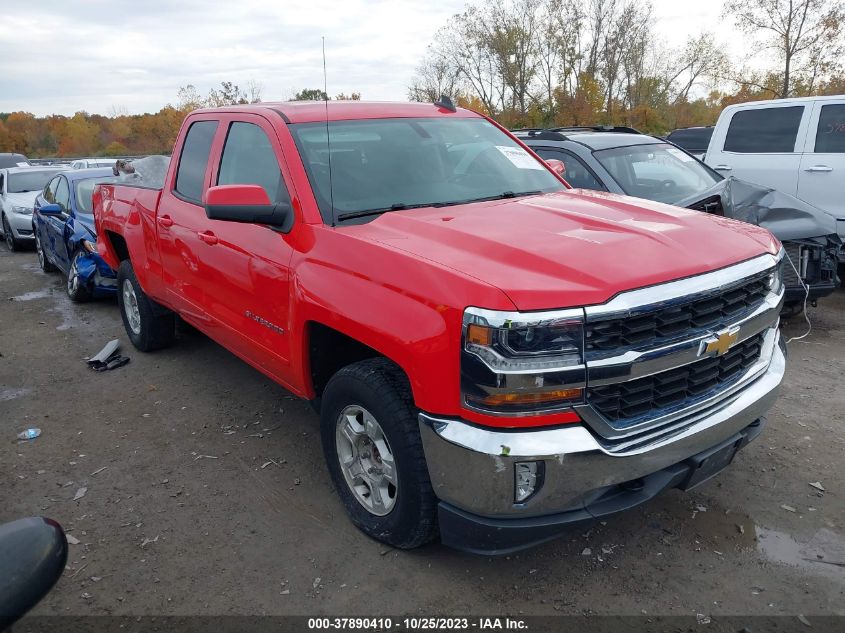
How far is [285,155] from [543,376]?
1.92 meters

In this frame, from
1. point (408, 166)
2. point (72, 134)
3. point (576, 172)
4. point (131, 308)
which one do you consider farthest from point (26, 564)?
point (72, 134)

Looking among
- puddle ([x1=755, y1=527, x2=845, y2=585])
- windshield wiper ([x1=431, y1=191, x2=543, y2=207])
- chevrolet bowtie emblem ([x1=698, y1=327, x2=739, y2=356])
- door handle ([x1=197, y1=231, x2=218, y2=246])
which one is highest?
windshield wiper ([x1=431, y1=191, x2=543, y2=207])

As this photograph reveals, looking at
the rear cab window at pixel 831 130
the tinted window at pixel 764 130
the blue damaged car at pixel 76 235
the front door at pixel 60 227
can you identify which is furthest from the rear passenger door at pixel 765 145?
the front door at pixel 60 227

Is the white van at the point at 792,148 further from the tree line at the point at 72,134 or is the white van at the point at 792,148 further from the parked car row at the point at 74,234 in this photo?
the tree line at the point at 72,134

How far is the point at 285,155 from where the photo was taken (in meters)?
3.51

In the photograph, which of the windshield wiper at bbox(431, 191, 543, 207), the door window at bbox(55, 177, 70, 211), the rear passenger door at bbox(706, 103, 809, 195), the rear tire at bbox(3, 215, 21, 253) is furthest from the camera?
the rear tire at bbox(3, 215, 21, 253)

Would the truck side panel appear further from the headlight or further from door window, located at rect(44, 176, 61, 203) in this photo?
door window, located at rect(44, 176, 61, 203)

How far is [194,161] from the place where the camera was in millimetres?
4578

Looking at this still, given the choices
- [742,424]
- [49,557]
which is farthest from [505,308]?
[49,557]

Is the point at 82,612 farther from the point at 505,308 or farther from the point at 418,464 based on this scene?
the point at 505,308

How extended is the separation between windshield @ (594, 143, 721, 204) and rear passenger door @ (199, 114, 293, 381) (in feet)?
11.2

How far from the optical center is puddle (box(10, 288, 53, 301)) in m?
8.77

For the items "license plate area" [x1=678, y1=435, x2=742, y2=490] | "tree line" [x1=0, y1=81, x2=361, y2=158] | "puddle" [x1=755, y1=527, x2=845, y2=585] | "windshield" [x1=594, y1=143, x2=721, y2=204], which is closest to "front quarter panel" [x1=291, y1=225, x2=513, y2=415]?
"license plate area" [x1=678, y1=435, x2=742, y2=490]

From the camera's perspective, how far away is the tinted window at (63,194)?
8.78m
